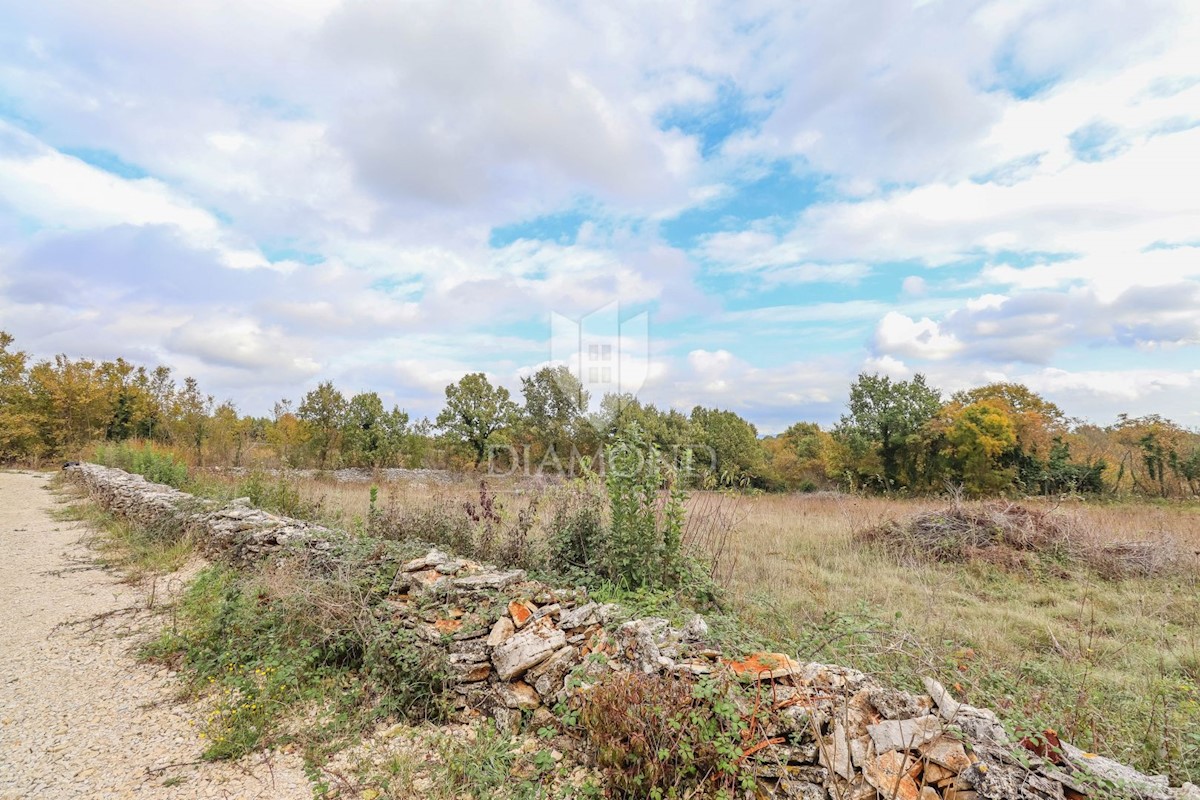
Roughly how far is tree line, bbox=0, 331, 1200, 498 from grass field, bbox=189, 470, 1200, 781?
1041 cm

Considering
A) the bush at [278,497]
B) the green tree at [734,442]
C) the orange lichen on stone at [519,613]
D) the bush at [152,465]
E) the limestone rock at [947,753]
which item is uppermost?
the green tree at [734,442]

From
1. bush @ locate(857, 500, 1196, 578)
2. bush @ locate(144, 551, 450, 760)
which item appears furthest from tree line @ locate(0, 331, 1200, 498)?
bush @ locate(144, 551, 450, 760)

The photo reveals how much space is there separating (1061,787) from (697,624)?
1.66 metres

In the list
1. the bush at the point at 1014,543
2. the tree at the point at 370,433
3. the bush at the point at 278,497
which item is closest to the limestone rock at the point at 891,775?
the bush at the point at 1014,543

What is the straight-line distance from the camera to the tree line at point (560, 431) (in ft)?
62.8

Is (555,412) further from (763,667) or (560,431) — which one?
(763,667)

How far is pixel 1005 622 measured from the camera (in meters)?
4.97

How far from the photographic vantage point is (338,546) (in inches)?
188

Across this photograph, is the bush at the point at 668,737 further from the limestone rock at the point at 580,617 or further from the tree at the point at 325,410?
the tree at the point at 325,410

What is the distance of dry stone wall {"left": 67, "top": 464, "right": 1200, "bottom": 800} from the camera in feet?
6.50

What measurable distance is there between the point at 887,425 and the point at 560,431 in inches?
584

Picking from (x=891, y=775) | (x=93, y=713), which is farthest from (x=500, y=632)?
(x=93, y=713)

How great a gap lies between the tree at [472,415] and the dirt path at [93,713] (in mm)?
18226

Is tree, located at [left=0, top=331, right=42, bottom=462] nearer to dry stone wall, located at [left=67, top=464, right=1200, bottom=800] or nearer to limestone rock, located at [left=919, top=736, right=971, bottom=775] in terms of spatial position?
dry stone wall, located at [left=67, top=464, right=1200, bottom=800]
